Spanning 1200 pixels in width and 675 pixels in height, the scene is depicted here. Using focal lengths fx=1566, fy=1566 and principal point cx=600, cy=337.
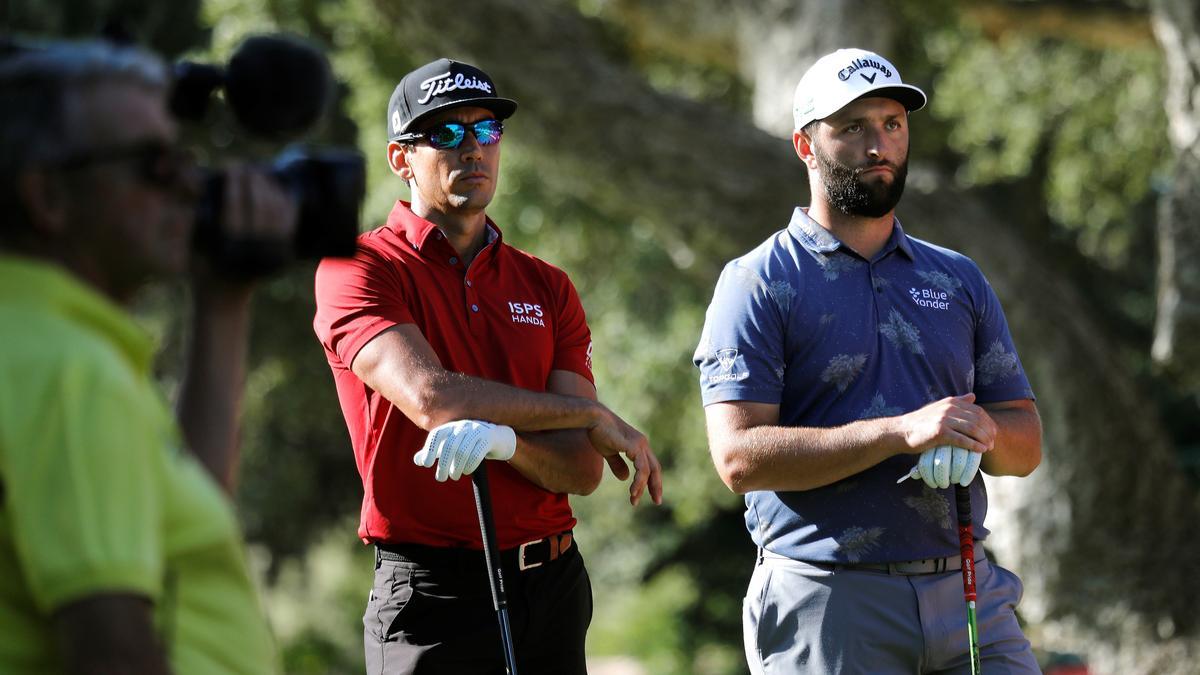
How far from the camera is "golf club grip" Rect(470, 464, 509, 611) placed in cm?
397

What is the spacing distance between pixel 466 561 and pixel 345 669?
47.8 ft

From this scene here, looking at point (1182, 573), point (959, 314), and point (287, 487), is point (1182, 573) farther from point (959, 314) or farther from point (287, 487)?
point (287, 487)

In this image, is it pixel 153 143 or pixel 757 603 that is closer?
pixel 153 143

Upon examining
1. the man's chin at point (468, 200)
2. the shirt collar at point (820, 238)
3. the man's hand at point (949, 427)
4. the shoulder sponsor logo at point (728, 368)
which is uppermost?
the man's chin at point (468, 200)

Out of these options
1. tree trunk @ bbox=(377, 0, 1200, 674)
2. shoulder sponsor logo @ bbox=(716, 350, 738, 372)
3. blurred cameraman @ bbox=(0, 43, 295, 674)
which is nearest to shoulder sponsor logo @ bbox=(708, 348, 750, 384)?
shoulder sponsor logo @ bbox=(716, 350, 738, 372)

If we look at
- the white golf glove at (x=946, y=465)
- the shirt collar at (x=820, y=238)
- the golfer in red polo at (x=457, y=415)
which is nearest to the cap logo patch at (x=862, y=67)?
the shirt collar at (x=820, y=238)

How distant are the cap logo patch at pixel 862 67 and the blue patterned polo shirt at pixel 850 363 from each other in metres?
0.42

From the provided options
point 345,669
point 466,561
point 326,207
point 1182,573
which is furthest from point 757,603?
point 345,669

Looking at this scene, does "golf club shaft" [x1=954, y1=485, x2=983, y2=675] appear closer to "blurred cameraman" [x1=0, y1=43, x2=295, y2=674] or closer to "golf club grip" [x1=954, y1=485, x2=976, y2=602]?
"golf club grip" [x1=954, y1=485, x2=976, y2=602]

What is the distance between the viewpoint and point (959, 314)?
A: 4242 millimetres

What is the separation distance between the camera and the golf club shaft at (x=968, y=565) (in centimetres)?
396

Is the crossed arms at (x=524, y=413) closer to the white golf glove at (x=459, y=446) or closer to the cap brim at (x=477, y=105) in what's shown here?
the white golf glove at (x=459, y=446)

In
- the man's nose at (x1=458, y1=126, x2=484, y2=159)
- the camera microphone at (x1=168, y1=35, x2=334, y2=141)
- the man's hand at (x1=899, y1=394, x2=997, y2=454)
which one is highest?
the man's nose at (x1=458, y1=126, x2=484, y2=159)

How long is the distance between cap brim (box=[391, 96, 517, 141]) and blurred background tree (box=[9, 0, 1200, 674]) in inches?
36.2
